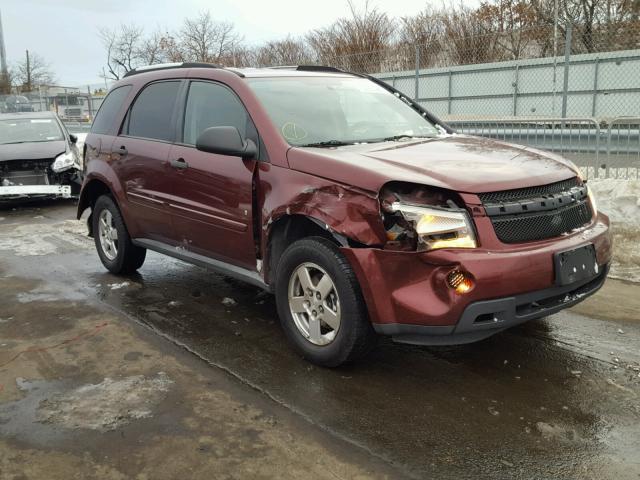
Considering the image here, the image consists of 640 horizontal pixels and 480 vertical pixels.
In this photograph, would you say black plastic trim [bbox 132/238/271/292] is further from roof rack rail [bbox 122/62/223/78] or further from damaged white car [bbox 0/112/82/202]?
damaged white car [bbox 0/112/82/202]

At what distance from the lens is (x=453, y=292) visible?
120 inches

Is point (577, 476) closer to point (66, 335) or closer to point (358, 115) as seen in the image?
point (358, 115)

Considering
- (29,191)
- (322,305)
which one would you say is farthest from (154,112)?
(29,191)

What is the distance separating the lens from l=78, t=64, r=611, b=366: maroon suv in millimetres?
3109

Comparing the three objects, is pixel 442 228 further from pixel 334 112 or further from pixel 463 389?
pixel 334 112

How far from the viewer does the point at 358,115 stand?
14.7ft

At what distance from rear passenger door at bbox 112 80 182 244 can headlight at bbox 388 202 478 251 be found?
232 centimetres

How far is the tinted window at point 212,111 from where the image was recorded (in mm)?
4234

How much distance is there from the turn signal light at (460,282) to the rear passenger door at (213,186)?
151 cm

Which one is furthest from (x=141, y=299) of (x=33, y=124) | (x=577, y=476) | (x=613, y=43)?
(x=613, y=43)

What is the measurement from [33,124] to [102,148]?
6976 mm

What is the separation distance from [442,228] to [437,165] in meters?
0.49

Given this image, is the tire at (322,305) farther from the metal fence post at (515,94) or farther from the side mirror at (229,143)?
the metal fence post at (515,94)

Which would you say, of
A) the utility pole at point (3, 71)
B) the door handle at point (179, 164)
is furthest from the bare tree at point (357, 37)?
the utility pole at point (3, 71)
